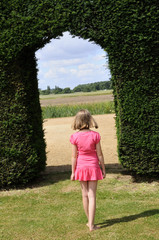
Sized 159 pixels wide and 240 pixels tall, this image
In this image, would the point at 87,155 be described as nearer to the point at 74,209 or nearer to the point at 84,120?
the point at 84,120

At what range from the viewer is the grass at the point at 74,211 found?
4739 mm

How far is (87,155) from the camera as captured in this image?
4656 millimetres

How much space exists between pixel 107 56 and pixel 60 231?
381 centimetres

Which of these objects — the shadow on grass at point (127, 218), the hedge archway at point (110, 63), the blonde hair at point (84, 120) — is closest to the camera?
the blonde hair at point (84, 120)

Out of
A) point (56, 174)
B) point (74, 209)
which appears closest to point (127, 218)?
point (74, 209)

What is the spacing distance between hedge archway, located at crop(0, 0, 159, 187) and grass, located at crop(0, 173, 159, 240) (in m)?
0.56

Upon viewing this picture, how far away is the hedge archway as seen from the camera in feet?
21.8

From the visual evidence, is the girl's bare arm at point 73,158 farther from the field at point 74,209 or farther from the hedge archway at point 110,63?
the hedge archway at point 110,63

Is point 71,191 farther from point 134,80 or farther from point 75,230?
point 134,80

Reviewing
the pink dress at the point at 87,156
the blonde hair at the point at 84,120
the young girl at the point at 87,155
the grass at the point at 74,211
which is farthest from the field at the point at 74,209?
the blonde hair at the point at 84,120

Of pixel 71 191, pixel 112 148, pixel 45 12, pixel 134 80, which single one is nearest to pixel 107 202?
pixel 71 191

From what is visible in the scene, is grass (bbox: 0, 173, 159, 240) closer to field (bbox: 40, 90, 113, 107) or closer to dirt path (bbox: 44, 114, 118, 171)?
dirt path (bbox: 44, 114, 118, 171)

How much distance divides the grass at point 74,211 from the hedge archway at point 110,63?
56 cm

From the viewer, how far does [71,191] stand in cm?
697
